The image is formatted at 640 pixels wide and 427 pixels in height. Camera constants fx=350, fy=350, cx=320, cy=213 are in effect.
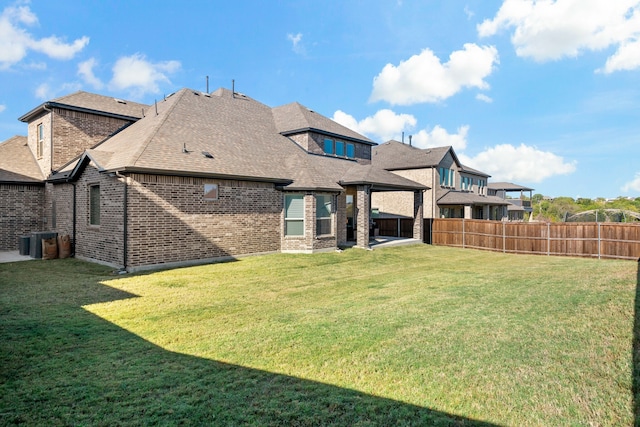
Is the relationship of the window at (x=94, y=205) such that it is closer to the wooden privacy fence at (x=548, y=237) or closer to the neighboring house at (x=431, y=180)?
the wooden privacy fence at (x=548, y=237)

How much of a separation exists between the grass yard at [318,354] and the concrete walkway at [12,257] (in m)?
6.34

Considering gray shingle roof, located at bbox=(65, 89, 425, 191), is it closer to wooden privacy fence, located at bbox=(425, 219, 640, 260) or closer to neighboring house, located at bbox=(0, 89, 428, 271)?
neighboring house, located at bbox=(0, 89, 428, 271)

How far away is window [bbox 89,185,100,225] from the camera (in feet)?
44.4

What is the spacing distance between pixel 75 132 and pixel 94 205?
6.11 meters

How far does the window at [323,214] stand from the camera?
16547mm

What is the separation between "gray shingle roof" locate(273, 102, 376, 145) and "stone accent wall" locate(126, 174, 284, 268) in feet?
20.7

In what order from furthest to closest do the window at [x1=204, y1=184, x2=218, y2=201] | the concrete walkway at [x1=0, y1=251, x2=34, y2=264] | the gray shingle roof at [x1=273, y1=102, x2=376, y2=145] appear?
the gray shingle roof at [x1=273, y1=102, x2=376, y2=145] → the concrete walkway at [x1=0, y1=251, x2=34, y2=264] → the window at [x1=204, y1=184, x2=218, y2=201]

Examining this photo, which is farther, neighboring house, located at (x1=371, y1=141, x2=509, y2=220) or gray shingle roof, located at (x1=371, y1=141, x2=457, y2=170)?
gray shingle roof, located at (x1=371, y1=141, x2=457, y2=170)

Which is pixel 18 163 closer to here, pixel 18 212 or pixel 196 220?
pixel 18 212

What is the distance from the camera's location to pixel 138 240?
11688 millimetres

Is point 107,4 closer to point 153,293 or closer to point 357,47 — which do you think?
point 357,47

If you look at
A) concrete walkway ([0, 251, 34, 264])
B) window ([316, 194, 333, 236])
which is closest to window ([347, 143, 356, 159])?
window ([316, 194, 333, 236])

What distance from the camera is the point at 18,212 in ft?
55.6

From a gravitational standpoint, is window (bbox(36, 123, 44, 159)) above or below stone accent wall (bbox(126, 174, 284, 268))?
above
